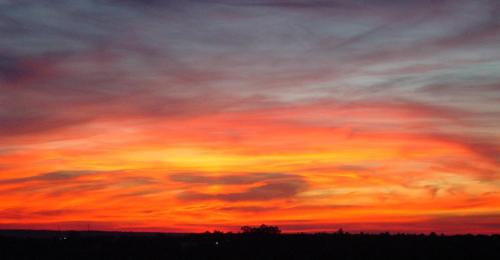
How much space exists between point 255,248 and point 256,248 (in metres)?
0.09

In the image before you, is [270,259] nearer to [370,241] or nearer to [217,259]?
[217,259]

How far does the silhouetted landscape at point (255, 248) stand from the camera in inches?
2329

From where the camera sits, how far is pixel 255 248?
212ft

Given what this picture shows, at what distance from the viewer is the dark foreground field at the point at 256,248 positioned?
194 feet

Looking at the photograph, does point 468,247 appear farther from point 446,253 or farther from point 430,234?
point 430,234

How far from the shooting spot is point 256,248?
212 ft

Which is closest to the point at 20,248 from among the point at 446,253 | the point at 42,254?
the point at 42,254

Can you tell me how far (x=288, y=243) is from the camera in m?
70.2

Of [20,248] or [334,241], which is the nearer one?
[20,248]

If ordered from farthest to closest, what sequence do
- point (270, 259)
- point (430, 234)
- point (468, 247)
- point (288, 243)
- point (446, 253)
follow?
1. point (430, 234)
2. point (288, 243)
3. point (468, 247)
4. point (446, 253)
5. point (270, 259)

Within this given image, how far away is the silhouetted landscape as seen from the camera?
5916 centimetres

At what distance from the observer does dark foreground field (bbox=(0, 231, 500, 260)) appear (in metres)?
59.1

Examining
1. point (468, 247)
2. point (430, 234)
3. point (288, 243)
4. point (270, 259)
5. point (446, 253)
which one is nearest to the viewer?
point (270, 259)

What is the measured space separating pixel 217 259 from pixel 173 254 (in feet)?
19.0
